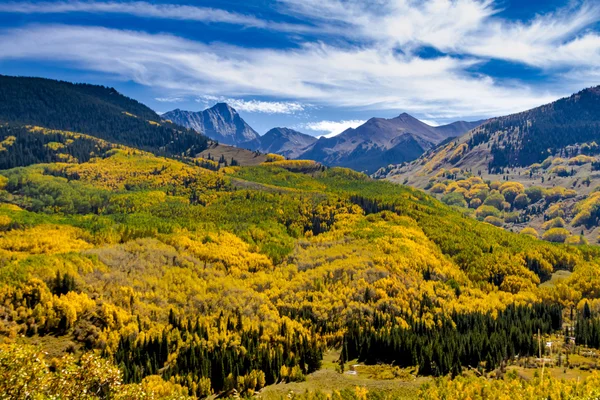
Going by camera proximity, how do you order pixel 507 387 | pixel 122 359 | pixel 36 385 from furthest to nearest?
1. pixel 122 359
2. pixel 507 387
3. pixel 36 385

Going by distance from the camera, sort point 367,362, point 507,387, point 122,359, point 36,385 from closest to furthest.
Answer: point 36,385 < point 507,387 < point 122,359 < point 367,362

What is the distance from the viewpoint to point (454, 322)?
170 metres

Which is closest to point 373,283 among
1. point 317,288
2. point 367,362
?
point 317,288

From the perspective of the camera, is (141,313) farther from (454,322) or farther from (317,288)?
(454,322)

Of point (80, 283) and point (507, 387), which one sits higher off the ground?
point (80, 283)

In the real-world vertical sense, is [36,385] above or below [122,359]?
above

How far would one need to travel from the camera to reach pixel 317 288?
19200 centimetres

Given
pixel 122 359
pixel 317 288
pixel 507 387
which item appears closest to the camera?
pixel 507 387

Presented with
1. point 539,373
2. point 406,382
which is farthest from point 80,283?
point 539,373

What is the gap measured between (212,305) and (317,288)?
4899 cm

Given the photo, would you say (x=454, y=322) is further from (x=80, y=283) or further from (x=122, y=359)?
(x=80, y=283)

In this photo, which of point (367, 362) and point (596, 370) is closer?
point (596, 370)

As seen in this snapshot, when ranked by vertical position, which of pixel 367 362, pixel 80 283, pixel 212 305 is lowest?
pixel 367 362

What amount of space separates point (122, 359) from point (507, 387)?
4191 inches
